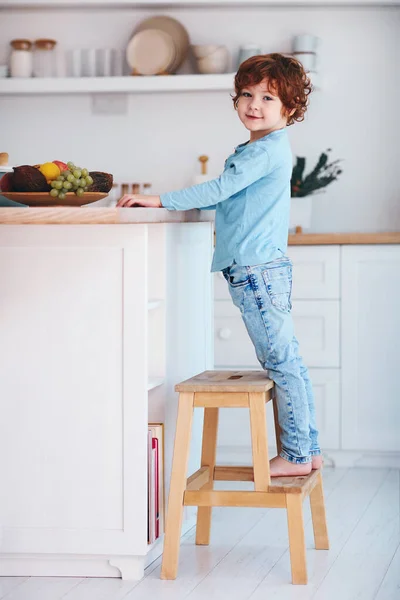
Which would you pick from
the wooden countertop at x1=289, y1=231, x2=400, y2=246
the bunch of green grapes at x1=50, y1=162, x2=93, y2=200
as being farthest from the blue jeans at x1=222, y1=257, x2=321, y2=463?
the wooden countertop at x1=289, y1=231, x2=400, y2=246

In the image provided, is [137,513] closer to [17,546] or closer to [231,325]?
[17,546]

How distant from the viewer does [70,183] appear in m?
2.40

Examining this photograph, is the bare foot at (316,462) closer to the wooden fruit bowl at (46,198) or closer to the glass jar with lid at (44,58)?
the wooden fruit bowl at (46,198)

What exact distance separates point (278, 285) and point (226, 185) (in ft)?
0.94

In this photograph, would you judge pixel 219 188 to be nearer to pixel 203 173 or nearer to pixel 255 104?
pixel 255 104

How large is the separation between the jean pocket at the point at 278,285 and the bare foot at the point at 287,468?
397 millimetres

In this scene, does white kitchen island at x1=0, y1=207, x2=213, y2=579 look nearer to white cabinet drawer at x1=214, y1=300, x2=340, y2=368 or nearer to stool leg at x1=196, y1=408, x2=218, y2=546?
stool leg at x1=196, y1=408, x2=218, y2=546

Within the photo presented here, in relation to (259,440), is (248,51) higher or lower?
higher

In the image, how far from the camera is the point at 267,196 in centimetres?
256

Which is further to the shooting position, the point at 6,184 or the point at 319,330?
the point at 319,330

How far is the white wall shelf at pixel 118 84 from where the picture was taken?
4332mm

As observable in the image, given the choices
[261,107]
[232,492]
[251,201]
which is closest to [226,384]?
[232,492]

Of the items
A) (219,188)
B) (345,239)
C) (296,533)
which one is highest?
(219,188)

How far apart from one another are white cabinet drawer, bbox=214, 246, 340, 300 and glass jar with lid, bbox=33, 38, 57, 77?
4.85ft
